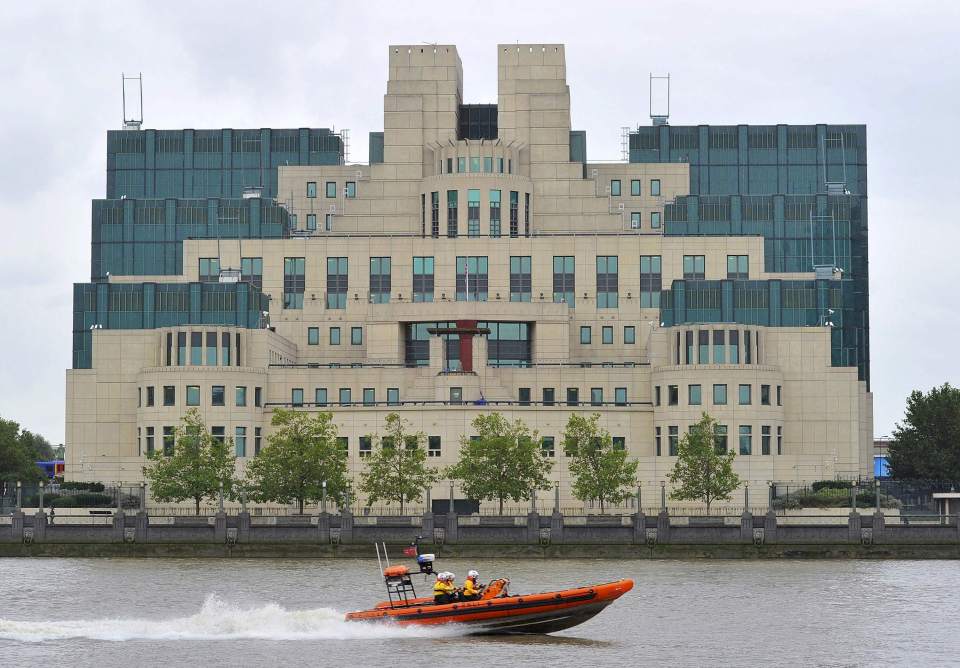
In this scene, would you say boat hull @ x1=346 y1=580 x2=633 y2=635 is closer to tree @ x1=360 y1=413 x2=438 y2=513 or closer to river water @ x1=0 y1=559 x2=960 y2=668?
river water @ x1=0 y1=559 x2=960 y2=668

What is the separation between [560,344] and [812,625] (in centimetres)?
9905

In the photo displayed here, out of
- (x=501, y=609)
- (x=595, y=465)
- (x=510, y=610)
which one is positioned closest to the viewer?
(x=501, y=609)

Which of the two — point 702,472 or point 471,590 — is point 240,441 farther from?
point 471,590

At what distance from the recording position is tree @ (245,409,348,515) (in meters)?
159

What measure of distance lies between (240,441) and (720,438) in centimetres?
4439

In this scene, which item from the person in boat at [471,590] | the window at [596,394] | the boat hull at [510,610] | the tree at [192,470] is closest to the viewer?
the boat hull at [510,610]

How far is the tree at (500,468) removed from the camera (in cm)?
16075

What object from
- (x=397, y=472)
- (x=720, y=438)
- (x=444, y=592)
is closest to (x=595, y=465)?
(x=720, y=438)

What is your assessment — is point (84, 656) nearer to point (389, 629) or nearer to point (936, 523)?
point (389, 629)

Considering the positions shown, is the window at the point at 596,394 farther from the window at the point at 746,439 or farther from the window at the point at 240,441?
the window at the point at 240,441

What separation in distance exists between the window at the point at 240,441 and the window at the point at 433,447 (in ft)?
57.2

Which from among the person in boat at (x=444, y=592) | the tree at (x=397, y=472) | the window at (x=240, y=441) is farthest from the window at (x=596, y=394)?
the person in boat at (x=444, y=592)

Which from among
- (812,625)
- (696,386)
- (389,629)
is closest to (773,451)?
(696,386)

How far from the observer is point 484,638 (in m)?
88.9
